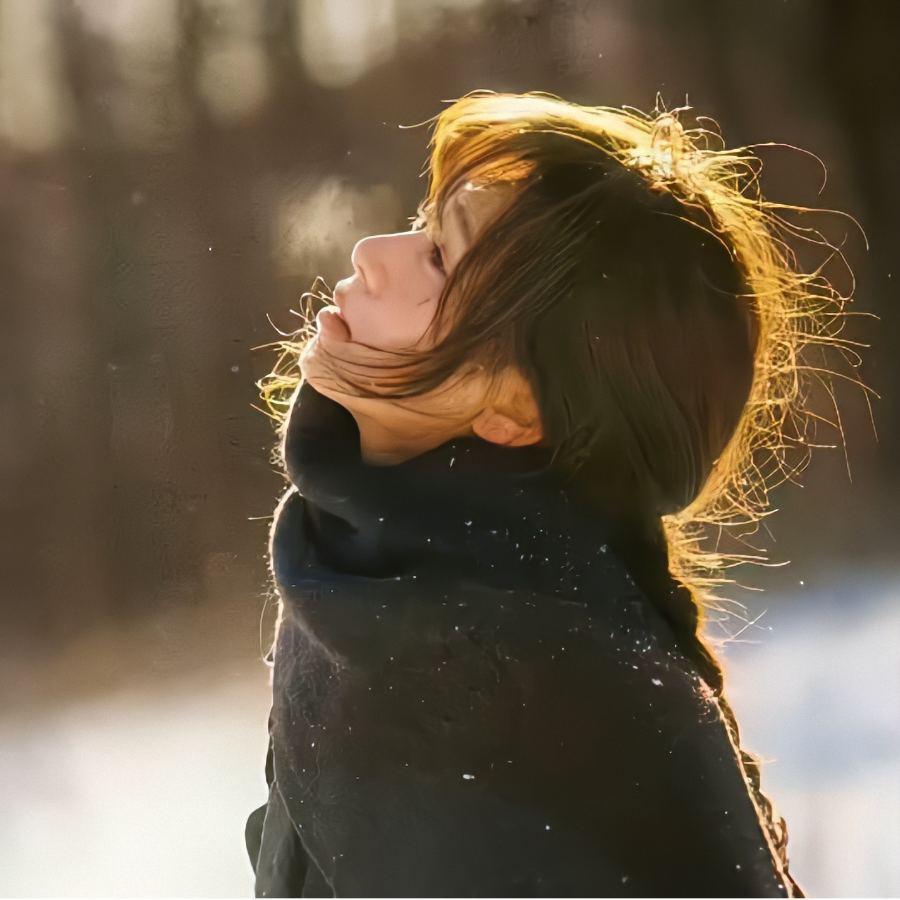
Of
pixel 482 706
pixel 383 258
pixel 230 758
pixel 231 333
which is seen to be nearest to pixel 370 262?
pixel 383 258

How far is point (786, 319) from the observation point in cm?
57

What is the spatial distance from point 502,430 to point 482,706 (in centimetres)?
14

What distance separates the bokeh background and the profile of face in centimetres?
30

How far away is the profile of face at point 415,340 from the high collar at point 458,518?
0.05 ft

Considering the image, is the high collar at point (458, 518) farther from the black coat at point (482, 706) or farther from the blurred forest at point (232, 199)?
the blurred forest at point (232, 199)

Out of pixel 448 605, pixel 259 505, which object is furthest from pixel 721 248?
pixel 259 505

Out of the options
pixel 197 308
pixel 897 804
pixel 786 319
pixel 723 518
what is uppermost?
pixel 197 308

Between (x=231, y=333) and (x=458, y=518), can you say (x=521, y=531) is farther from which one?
(x=231, y=333)

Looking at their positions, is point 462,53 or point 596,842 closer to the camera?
point 596,842

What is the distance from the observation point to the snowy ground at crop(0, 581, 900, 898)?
Answer: 800 millimetres

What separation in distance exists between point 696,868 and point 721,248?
11.9 inches

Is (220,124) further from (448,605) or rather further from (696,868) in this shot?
(696,868)

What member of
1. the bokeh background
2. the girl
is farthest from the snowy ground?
the girl

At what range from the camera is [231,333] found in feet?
2.90
